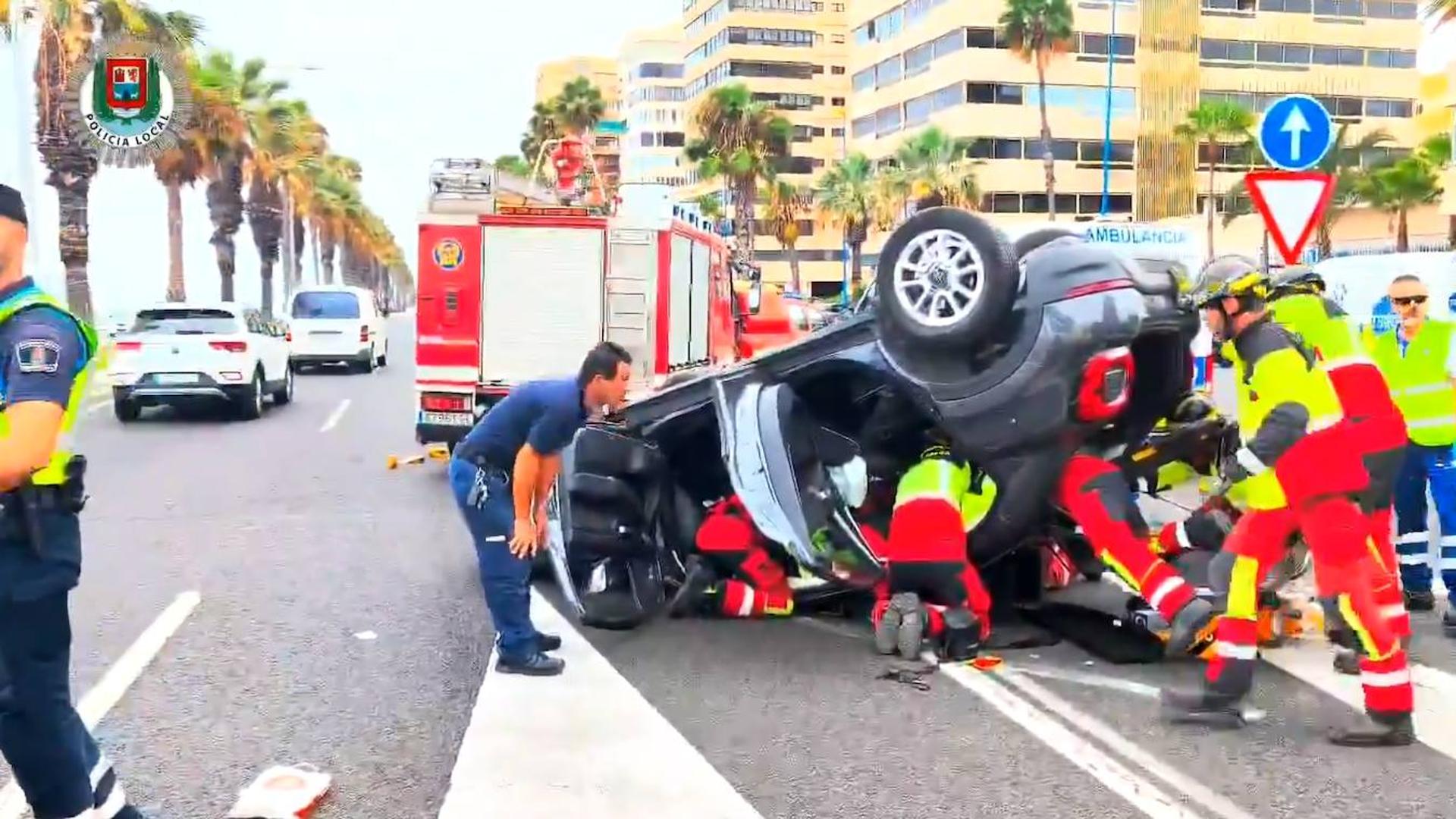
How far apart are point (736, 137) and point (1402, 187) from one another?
105ft

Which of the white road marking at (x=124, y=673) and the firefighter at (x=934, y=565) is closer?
the white road marking at (x=124, y=673)

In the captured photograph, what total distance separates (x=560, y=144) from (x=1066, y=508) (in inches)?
478

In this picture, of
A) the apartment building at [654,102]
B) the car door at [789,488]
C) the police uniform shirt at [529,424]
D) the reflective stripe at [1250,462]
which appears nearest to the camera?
the reflective stripe at [1250,462]

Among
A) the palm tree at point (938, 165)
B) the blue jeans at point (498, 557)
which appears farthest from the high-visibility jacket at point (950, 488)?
the palm tree at point (938, 165)

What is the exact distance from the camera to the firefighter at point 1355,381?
5.11 metres

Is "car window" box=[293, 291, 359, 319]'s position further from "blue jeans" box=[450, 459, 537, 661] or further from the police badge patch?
the police badge patch

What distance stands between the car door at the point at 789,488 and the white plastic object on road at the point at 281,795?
254cm

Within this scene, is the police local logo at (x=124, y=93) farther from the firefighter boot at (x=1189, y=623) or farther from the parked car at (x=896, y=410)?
the firefighter boot at (x=1189, y=623)

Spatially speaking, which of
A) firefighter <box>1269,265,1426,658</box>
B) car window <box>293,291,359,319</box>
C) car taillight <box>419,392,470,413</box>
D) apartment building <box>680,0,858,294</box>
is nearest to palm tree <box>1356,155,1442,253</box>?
car window <box>293,291,359,319</box>

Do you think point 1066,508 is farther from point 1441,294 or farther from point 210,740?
point 1441,294

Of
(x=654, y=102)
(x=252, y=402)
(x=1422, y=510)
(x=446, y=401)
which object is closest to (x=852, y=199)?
(x=654, y=102)

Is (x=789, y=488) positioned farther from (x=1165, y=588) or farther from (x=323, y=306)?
(x=323, y=306)

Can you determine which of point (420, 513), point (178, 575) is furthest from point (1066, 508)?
point (420, 513)

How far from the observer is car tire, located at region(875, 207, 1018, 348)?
5.84 metres
